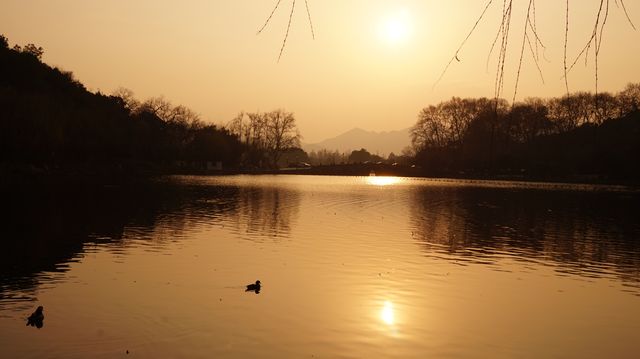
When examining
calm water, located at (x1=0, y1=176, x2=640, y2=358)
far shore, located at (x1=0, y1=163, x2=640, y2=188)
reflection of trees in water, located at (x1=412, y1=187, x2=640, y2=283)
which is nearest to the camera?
calm water, located at (x1=0, y1=176, x2=640, y2=358)

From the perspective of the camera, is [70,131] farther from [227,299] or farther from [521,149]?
A: [521,149]

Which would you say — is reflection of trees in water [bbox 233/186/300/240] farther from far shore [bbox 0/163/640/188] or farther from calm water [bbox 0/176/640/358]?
far shore [bbox 0/163/640/188]

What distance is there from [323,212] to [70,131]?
56565 mm

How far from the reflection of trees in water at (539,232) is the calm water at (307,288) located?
20cm

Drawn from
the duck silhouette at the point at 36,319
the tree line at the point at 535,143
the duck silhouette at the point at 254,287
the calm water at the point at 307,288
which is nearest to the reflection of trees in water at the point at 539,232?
the calm water at the point at 307,288

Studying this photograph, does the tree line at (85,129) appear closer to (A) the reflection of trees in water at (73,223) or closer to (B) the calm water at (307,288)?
(A) the reflection of trees in water at (73,223)

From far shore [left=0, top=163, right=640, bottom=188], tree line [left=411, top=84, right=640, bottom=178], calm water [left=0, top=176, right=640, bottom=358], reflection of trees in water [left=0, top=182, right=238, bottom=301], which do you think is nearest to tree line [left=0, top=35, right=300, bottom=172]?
far shore [left=0, top=163, right=640, bottom=188]

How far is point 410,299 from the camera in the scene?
20.3 m

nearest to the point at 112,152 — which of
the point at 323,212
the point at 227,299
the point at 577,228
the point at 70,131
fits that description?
the point at 70,131

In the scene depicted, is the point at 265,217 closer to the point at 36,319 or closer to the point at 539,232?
the point at 539,232

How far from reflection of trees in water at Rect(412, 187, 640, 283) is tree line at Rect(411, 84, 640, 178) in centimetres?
2802

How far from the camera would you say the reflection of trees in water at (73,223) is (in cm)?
2241

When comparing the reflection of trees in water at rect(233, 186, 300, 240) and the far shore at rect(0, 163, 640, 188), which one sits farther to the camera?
the far shore at rect(0, 163, 640, 188)

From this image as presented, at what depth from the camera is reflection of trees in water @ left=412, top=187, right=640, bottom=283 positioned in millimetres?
30688
